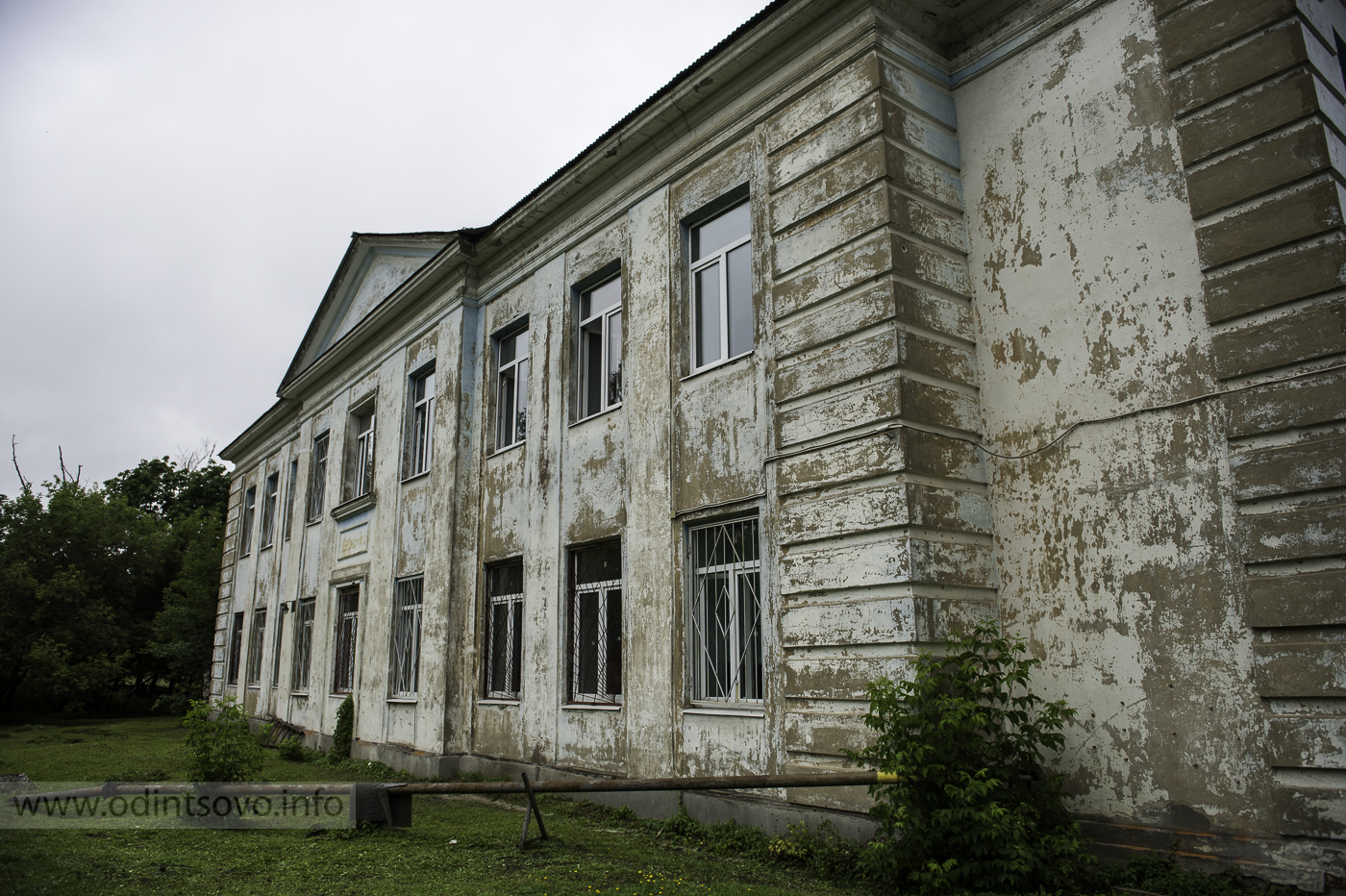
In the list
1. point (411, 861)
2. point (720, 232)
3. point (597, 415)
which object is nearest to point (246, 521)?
point (597, 415)

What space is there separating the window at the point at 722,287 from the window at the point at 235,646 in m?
19.4

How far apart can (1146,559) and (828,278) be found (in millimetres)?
3300

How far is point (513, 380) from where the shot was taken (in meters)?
12.5

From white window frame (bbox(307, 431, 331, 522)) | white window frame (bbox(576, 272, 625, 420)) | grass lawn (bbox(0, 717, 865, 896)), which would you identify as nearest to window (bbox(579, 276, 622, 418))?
white window frame (bbox(576, 272, 625, 420))

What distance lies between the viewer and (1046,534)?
6594mm

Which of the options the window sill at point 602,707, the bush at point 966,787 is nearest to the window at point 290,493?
the window sill at point 602,707

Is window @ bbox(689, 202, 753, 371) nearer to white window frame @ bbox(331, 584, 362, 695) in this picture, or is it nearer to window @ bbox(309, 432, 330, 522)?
white window frame @ bbox(331, 584, 362, 695)

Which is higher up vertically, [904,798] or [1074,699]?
[1074,699]

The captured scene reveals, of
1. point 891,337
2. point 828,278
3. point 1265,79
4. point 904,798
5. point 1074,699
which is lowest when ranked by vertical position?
point 904,798

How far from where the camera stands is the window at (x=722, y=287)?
28.2 feet

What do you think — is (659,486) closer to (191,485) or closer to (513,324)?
(513,324)

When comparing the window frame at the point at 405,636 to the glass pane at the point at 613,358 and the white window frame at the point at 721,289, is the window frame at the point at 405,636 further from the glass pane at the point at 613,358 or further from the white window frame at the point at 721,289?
the white window frame at the point at 721,289

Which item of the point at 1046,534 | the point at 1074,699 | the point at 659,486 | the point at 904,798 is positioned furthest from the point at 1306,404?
the point at 659,486

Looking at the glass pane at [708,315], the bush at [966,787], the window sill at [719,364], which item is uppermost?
the glass pane at [708,315]
